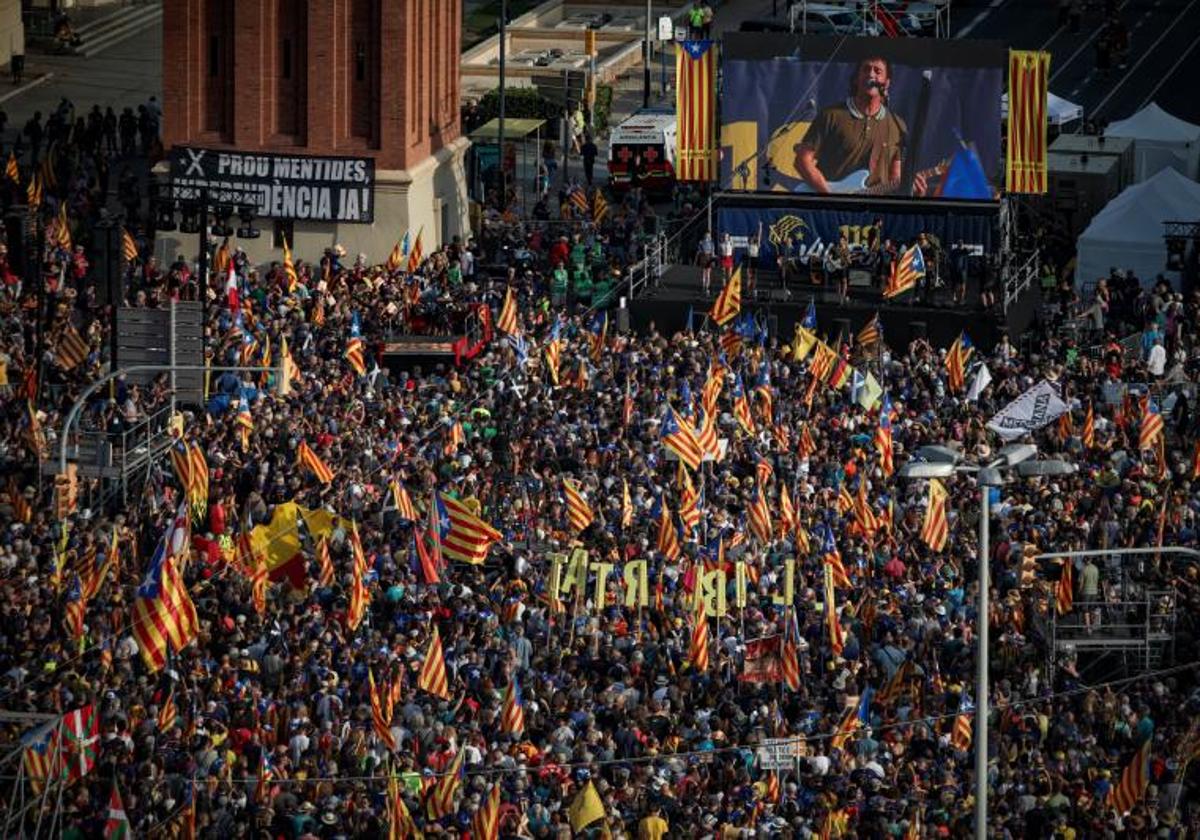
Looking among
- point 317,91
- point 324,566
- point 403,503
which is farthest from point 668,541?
point 317,91

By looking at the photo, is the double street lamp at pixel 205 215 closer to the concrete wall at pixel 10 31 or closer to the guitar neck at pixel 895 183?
the guitar neck at pixel 895 183

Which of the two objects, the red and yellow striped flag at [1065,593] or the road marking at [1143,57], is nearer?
the red and yellow striped flag at [1065,593]

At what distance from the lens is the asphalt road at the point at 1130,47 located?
295 ft

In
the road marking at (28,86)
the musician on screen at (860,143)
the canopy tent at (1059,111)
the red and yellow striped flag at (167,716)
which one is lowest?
the red and yellow striped flag at (167,716)

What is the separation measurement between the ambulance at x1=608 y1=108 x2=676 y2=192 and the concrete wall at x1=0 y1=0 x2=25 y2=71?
19591mm

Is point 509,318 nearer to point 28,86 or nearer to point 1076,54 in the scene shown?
point 28,86

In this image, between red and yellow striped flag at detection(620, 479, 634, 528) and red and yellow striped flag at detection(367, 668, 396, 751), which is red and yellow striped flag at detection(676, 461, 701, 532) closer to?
Answer: red and yellow striped flag at detection(620, 479, 634, 528)

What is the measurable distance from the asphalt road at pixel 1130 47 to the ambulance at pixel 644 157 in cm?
1156

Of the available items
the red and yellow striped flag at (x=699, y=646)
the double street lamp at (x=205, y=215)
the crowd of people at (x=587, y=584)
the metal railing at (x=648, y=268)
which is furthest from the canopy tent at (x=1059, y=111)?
the red and yellow striped flag at (x=699, y=646)

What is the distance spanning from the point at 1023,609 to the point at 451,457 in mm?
12193

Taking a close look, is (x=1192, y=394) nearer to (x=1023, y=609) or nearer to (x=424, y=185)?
(x=1023, y=609)

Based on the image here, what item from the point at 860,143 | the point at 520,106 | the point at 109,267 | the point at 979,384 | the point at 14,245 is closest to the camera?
the point at 979,384

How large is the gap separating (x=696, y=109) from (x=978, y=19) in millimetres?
26498

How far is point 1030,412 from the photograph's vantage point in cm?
5584
